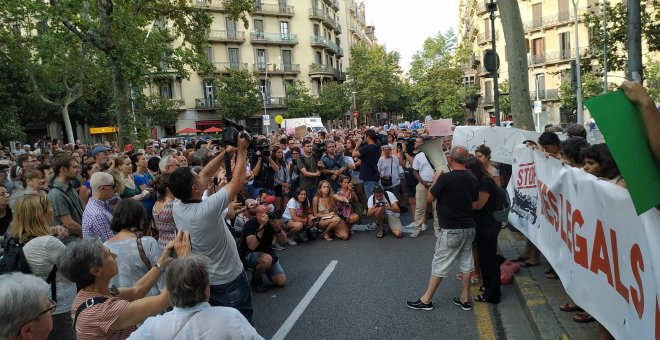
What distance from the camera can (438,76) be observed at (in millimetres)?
53375

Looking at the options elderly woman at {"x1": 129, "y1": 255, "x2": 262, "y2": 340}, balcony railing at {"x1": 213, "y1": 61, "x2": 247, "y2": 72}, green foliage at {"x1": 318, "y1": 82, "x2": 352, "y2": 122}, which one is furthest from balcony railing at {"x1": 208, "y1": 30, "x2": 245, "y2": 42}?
elderly woman at {"x1": 129, "y1": 255, "x2": 262, "y2": 340}

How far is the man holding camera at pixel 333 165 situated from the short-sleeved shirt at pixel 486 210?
576 cm

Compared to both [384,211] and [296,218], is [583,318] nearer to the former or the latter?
[384,211]

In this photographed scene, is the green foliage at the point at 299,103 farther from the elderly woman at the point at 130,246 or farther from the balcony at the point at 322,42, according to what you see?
the elderly woman at the point at 130,246

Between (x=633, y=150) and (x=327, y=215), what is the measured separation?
6.90 m

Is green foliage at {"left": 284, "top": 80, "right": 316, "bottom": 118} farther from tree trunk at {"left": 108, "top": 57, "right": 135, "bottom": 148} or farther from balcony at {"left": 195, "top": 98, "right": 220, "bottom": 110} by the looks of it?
tree trunk at {"left": 108, "top": 57, "right": 135, "bottom": 148}

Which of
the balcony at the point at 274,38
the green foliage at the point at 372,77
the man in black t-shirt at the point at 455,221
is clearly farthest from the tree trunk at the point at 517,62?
the green foliage at the point at 372,77

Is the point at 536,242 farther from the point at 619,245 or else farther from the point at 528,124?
the point at 528,124

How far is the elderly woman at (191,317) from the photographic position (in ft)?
7.70

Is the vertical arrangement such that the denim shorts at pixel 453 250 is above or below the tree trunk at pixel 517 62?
below

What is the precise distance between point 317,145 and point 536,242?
321 inches

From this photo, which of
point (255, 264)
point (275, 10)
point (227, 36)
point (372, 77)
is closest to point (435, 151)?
point (255, 264)

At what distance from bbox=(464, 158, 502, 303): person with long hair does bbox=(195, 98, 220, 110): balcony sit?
1850 inches

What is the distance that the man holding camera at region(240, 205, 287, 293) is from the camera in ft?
20.2
